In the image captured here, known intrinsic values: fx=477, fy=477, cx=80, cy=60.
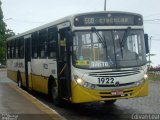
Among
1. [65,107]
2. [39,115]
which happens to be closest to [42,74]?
[65,107]

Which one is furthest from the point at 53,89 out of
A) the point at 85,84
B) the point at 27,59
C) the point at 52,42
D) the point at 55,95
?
the point at 27,59

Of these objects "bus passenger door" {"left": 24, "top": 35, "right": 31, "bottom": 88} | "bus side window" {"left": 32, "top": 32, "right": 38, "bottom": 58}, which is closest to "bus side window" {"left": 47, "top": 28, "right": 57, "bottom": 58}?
"bus side window" {"left": 32, "top": 32, "right": 38, "bottom": 58}

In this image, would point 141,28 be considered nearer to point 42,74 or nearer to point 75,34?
point 75,34

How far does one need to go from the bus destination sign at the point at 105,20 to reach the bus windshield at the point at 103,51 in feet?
0.93

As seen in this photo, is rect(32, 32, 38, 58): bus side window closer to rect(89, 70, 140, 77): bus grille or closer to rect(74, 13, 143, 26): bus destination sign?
rect(74, 13, 143, 26): bus destination sign

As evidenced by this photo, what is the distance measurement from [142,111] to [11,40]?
46.6 ft

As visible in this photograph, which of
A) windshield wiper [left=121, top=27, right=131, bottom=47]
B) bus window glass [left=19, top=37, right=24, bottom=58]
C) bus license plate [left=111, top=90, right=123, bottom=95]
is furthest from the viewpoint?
bus window glass [left=19, top=37, right=24, bottom=58]

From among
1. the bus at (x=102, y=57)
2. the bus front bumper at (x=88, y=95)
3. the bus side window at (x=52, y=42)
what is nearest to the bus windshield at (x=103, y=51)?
the bus at (x=102, y=57)

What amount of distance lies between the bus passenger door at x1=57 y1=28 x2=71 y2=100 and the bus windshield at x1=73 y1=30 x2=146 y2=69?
0.48 m

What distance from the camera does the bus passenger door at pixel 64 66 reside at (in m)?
14.4

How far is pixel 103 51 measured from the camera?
548 inches

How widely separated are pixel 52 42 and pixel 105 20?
2.82 m

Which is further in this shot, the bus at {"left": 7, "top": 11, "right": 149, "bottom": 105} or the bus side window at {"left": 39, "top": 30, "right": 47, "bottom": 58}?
the bus side window at {"left": 39, "top": 30, "right": 47, "bottom": 58}

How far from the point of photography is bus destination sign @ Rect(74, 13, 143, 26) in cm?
1418
